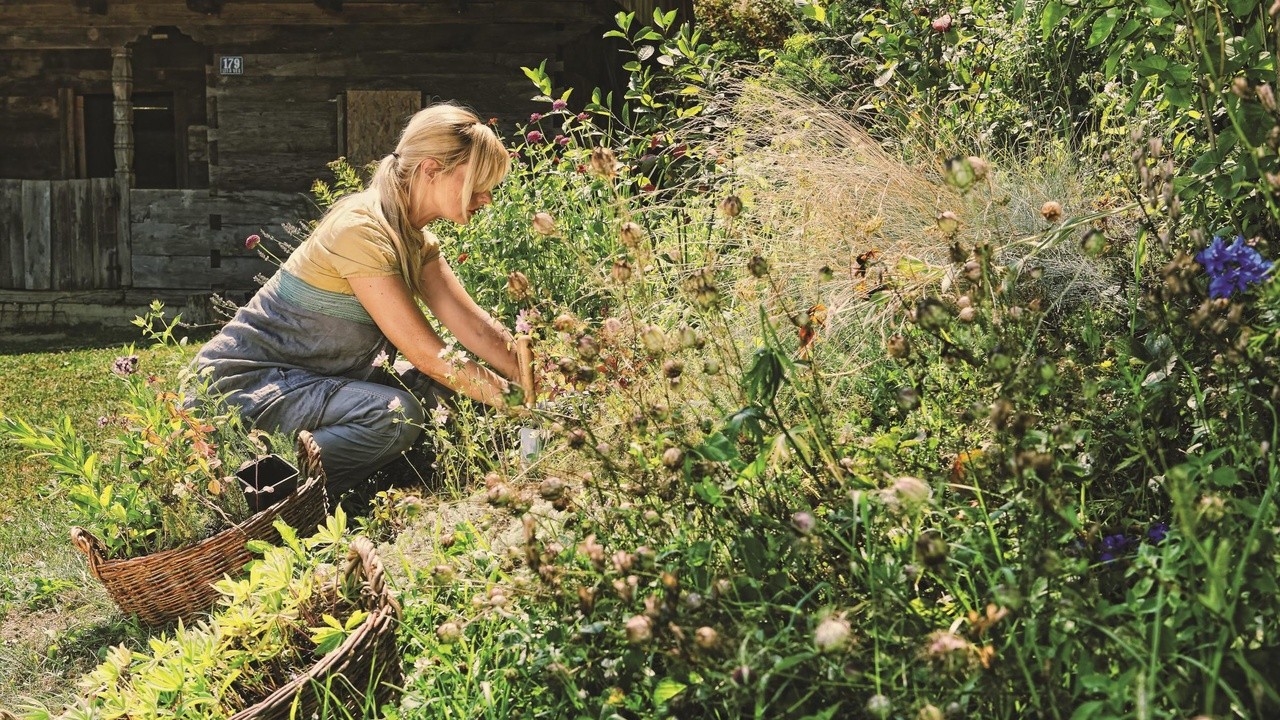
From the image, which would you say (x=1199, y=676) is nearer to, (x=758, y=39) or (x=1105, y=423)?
(x=1105, y=423)

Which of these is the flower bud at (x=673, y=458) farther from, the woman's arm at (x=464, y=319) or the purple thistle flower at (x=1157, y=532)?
the woman's arm at (x=464, y=319)

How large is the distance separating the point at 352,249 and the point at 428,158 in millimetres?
357

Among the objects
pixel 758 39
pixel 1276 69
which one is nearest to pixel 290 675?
pixel 1276 69

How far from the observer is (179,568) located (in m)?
2.72

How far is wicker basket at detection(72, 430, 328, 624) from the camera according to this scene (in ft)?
8.86

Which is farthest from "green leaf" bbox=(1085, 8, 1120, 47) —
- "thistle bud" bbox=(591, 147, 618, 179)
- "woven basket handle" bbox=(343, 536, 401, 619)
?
"woven basket handle" bbox=(343, 536, 401, 619)

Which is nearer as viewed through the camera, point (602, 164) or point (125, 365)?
point (602, 164)

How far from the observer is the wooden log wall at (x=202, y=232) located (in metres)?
10.7

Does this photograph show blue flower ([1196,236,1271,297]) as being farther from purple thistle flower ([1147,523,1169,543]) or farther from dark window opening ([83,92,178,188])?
dark window opening ([83,92,178,188])

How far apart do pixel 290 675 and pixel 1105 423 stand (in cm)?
161

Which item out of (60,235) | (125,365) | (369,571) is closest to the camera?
(369,571)

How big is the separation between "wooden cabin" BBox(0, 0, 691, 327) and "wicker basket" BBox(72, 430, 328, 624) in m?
7.71

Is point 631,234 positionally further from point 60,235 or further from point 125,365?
point 60,235

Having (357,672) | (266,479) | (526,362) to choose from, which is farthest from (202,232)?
A: (357,672)
